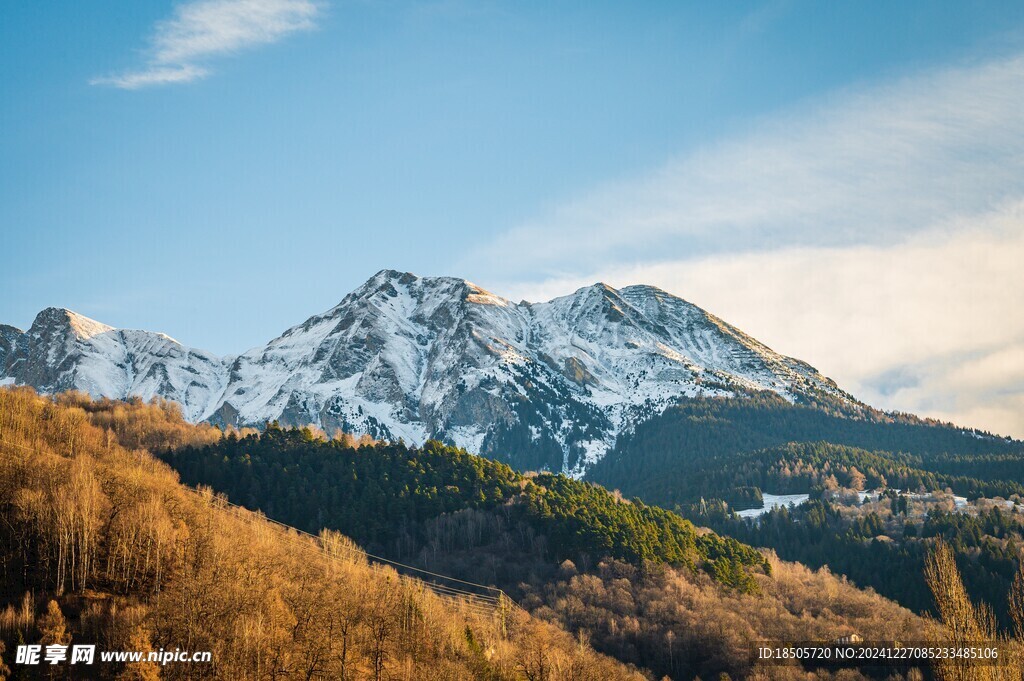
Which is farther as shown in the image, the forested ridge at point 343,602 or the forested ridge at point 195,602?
the forested ridge at point 343,602

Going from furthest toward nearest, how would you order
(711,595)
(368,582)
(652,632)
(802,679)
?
(711,595) < (652,632) < (802,679) < (368,582)

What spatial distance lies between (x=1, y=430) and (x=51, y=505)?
4428cm

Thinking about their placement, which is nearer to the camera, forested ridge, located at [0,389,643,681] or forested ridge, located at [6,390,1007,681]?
forested ridge, located at [0,389,643,681]

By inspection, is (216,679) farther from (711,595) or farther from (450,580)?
(711,595)

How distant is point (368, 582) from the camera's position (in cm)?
14075

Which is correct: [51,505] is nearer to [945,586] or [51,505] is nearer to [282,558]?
[282,558]

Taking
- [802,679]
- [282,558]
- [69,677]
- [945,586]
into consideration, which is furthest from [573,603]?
[69,677]

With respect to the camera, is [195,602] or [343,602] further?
Result: [343,602]

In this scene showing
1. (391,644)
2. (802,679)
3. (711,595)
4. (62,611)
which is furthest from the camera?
(711,595)

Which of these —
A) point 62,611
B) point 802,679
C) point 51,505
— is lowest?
point 802,679

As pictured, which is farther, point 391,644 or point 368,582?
point 368,582

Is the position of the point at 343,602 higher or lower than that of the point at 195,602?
lower

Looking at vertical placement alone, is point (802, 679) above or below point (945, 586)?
below

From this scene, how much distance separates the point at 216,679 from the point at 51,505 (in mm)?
37818
